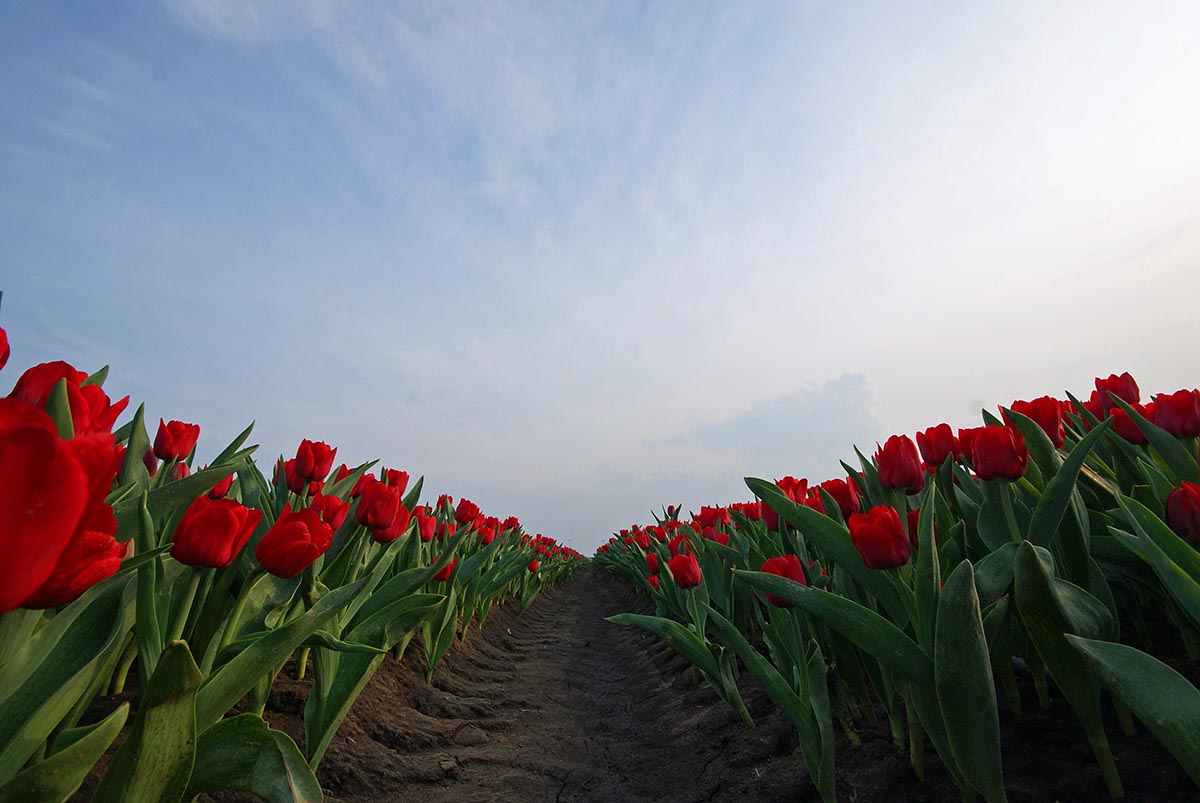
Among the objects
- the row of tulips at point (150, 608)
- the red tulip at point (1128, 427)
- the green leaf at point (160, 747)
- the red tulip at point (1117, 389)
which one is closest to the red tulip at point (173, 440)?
the row of tulips at point (150, 608)

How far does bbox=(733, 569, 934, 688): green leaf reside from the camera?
1.48m

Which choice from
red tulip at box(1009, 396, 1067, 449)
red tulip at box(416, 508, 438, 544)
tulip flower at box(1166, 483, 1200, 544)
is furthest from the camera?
red tulip at box(416, 508, 438, 544)

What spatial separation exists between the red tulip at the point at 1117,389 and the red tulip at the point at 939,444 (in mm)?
791

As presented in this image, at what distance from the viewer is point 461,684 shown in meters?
4.21

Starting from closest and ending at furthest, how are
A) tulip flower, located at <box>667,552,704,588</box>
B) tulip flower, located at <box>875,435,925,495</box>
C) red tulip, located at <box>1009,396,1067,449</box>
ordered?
tulip flower, located at <box>875,435,925,495</box> → red tulip, located at <box>1009,396,1067,449</box> → tulip flower, located at <box>667,552,704,588</box>

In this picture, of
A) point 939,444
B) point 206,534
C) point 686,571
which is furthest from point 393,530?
point 939,444

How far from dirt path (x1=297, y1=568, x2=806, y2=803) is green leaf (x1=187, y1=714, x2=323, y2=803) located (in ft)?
3.81

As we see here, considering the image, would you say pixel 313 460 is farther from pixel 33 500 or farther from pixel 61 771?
pixel 33 500

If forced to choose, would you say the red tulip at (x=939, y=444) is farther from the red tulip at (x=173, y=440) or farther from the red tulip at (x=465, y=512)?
the red tulip at (x=465, y=512)

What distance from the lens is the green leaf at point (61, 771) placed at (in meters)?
0.94

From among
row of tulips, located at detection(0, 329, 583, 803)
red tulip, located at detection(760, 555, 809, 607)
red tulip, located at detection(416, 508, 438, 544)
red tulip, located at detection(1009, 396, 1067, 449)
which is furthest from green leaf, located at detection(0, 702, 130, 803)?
red tulip, located at detection(416, 508, 438, 544)

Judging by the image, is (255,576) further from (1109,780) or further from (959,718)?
(1109,780)

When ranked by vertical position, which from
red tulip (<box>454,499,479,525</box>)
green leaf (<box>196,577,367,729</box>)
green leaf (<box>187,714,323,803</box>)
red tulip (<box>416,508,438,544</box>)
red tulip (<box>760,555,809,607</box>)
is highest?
red tulip (<box>454,499,479,525</box>)

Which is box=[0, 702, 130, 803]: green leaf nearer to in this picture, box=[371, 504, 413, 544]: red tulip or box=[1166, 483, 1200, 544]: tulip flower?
box=[371, 504, 413, 544]: red tulip
